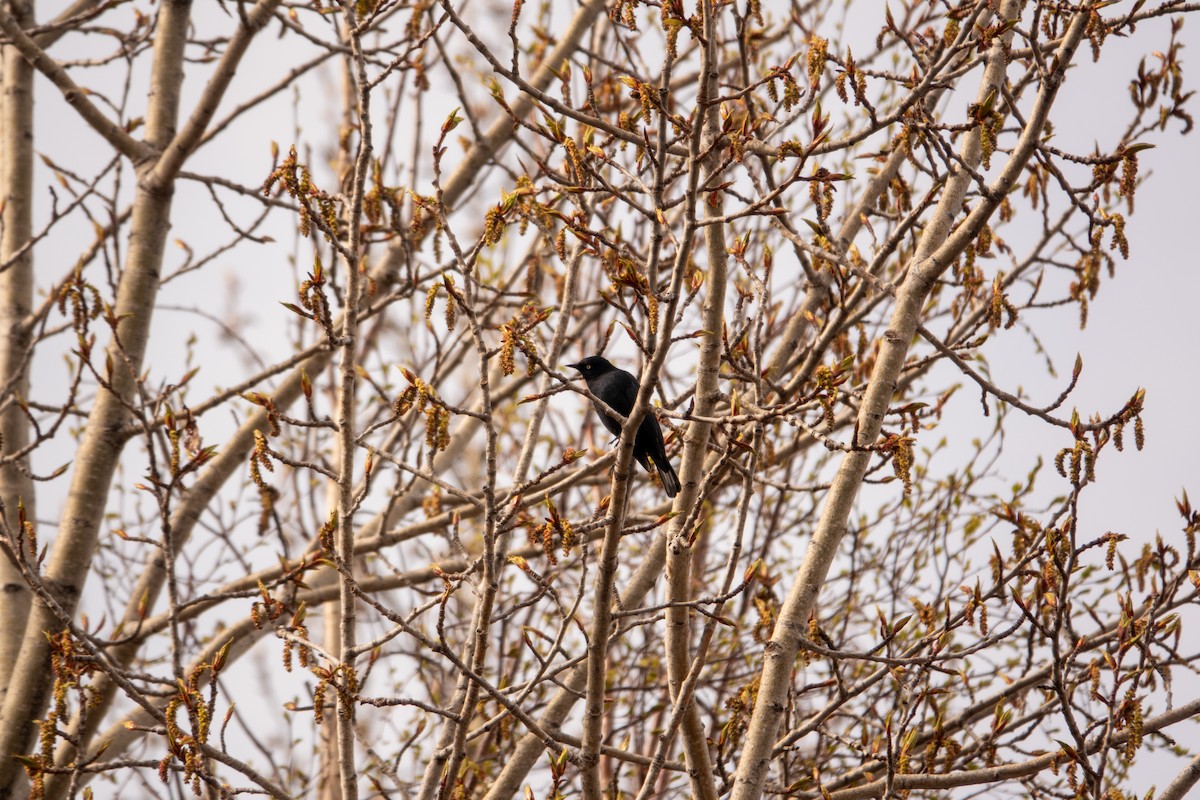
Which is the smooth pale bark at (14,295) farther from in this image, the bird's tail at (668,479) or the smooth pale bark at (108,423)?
the bird's tail at (668,479)

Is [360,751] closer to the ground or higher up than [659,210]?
higher up

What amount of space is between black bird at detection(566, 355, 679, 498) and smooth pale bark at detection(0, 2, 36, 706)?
2.79 metres

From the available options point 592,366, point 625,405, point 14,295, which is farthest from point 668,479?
point 14,295

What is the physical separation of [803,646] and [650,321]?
4.70 ft

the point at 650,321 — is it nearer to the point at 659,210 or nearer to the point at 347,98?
the point at 659,210

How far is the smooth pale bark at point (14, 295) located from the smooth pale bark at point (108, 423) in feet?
1.00

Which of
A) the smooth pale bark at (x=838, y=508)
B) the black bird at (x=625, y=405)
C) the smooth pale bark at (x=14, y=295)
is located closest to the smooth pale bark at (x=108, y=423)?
the smooth pale bark at (x=14, y=295)

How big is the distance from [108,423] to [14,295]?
1270 millimetres

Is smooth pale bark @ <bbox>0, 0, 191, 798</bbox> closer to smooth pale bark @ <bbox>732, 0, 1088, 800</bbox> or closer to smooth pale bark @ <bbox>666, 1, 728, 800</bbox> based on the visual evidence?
smooth pale bark @ <bbox>666, 1, 728, 800</bbox>

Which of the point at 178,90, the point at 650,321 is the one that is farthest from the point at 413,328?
the point at 650,321

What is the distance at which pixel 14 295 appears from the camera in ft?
19.0

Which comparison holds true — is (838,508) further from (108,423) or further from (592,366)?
(108,423)

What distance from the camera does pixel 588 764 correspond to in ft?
10.7

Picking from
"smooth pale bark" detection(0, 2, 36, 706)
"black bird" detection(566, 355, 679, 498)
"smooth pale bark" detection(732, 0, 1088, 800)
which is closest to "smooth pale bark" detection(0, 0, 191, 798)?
"smooth pale bark" detection(0, 2, 36, 706)
